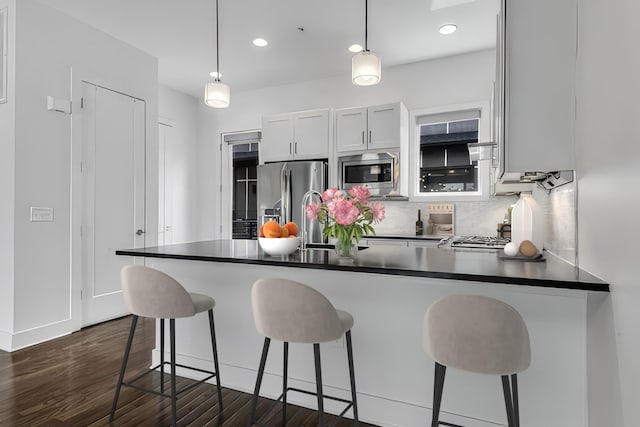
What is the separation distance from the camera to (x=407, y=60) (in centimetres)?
456

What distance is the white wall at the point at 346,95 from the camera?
4.39 m

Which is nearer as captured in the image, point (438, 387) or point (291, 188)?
point (438, 387)

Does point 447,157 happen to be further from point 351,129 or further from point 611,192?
point 611,192

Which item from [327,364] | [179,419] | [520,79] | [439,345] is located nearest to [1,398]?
[179,419]

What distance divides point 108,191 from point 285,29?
2.46m

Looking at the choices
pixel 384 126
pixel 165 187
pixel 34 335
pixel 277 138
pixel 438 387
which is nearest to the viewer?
pixel 438 387

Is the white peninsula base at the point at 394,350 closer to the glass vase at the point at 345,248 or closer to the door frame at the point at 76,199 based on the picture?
the glass vase at the point at 345,248

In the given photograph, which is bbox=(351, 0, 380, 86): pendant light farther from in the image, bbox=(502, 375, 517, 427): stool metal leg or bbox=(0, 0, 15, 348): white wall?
bbox=(0, 0, 15, 348): white wall

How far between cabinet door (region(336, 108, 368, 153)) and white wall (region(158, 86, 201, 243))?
2.56 metres

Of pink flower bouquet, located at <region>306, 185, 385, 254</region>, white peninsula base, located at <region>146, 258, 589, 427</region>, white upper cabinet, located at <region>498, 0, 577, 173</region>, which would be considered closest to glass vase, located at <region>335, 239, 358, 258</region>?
pink flower bouquet, located at <region>306, 185, 385, 254</region>

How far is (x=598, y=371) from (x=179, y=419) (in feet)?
6.66

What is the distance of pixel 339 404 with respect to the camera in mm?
2215

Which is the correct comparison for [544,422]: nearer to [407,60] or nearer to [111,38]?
[407,60]

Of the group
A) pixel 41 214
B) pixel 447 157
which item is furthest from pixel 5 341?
pixel 447 157
